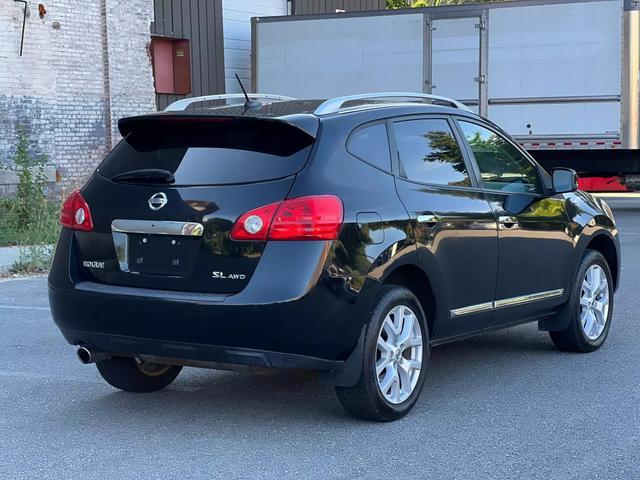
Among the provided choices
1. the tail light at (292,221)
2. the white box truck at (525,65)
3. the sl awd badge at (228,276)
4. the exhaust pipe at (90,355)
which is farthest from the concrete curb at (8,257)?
the white box truck at (525,65)

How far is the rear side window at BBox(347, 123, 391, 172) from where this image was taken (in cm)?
542

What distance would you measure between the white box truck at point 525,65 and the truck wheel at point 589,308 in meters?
11.1

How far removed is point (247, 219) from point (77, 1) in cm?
1456

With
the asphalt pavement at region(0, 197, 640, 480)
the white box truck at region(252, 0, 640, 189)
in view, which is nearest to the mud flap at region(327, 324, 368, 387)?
the asphalt pavement at region(0, 197, 640, 480)

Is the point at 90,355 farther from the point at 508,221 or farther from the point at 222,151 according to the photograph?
the point at 508,221

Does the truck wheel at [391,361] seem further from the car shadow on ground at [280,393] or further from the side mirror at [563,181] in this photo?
the side mirror at [563,181]

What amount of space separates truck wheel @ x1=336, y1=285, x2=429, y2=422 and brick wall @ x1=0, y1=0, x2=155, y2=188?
12856mm

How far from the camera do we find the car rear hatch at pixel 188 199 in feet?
16.5

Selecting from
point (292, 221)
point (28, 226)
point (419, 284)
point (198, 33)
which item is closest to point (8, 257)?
point (28, 226)

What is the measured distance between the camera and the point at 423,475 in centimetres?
461

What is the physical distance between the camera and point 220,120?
533cm

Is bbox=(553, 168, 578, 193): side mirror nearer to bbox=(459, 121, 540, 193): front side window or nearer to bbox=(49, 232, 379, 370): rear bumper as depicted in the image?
bbox=(459, 121, 540, 193): front side window

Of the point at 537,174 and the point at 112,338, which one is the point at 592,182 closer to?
the point at 537,174

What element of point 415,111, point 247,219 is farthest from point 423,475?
point 415,111
